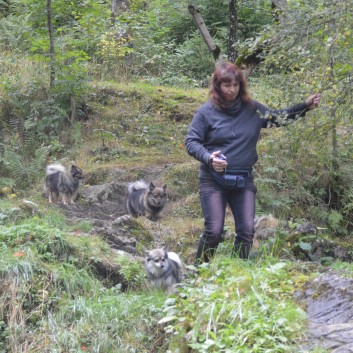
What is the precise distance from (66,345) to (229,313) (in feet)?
6.51

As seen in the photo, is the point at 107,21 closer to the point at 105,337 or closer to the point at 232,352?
the point at 105,337

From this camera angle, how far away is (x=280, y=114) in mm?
6027

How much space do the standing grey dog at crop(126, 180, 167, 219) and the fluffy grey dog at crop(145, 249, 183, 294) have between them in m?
3.25

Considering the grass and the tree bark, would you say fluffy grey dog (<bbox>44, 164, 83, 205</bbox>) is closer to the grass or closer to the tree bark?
the grass

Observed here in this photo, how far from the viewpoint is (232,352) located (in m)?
4.24

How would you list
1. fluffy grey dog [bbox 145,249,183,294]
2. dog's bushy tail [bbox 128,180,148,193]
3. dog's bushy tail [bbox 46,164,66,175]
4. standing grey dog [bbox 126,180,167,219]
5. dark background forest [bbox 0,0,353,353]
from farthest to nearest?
dog's bushy tail [bbox 46,164,66,175] → dog's bushy tail [bbox 128,180,148,193] → standing grey dog [bbox 126,180,167,219] → fluffy grey dog [bbox 145,249,183,294] → dark background forest [bbox 0,0,353,353]

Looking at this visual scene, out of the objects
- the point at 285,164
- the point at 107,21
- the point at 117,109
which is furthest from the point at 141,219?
the point at 107,21

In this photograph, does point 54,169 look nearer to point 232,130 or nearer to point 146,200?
point 146,200

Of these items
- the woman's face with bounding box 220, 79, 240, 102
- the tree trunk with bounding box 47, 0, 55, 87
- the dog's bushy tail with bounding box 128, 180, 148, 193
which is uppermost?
the tree trunk with bounding box 47, 0, 55, 87

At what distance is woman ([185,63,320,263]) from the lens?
5.81 m

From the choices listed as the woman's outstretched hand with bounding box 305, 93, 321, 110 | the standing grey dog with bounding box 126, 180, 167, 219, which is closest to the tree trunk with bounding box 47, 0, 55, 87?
the standing grey dog with bounding box 126, 180, 167, 219

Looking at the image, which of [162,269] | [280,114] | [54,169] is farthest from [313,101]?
[54,169]

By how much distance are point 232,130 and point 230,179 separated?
0.49 metres

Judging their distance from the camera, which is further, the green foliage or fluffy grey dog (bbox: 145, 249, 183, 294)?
fluffy grey dog (bbox: 145, 249, 183, 294)
